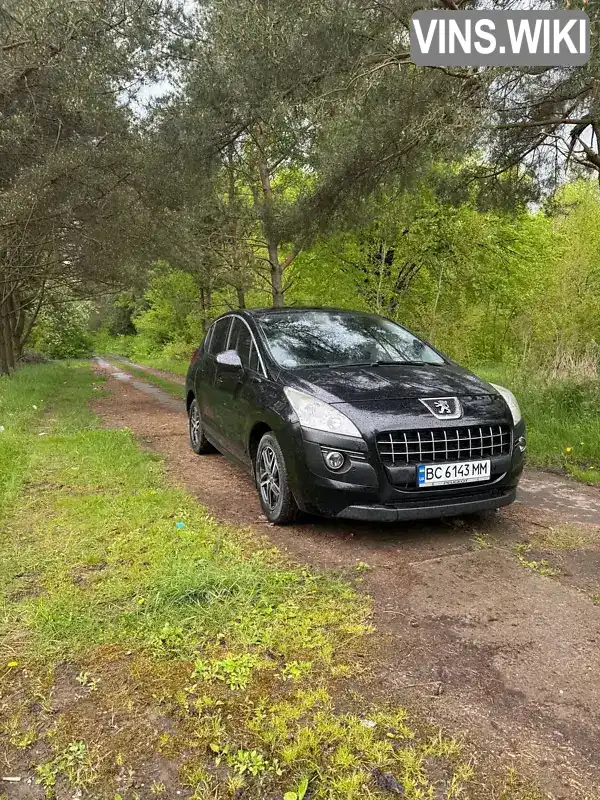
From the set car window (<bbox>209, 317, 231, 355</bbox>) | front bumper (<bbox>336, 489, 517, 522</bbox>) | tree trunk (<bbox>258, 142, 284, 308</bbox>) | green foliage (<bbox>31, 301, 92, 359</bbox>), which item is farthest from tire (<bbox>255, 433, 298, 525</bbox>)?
green foliage (<bbox>31, 301, 92, 359</bbox>)

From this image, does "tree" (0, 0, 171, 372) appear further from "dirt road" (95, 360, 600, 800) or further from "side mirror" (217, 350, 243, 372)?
"dirt road" (95, 360, 600, 800)

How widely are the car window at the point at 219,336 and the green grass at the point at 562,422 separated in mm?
3762

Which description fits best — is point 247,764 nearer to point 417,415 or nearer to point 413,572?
point 413,572

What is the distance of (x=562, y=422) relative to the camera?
7.30 meters

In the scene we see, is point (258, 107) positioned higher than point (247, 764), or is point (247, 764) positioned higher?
point (258, 107)

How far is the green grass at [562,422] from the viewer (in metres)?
6.39

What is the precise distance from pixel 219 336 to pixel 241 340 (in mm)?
946

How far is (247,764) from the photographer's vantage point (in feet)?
6.52

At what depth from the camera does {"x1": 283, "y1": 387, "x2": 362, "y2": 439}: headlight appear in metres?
3.84

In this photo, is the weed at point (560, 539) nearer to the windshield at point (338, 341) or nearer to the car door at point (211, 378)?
the windshield at point (338, 341)

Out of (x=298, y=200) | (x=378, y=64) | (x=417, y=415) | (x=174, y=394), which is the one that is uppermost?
(x=378, y=64)

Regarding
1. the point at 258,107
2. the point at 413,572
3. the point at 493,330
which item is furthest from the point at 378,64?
the point at 493,330

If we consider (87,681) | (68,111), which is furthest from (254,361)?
(68,111)

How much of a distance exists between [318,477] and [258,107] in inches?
230
